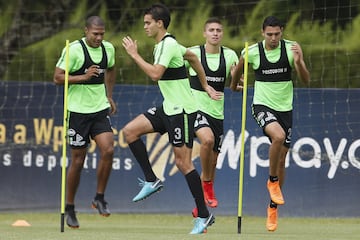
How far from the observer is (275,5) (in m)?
20.2

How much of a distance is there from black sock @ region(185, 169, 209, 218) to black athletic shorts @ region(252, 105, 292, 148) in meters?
1.45

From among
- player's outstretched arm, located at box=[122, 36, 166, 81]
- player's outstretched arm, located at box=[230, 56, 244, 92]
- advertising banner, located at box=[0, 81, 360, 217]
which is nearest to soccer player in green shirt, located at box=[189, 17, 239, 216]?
player's outstretched arm, located at box=[230, 56, 244, 92]

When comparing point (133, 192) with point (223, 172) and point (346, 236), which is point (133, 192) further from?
point (346, 236)

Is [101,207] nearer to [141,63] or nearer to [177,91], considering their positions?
[177,91]

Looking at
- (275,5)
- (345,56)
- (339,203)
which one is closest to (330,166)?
(339,203)

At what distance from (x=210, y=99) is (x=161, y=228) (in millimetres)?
1760

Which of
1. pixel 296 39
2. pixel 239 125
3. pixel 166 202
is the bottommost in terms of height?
pixel 166 202

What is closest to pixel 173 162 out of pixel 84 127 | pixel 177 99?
pixel 84 127

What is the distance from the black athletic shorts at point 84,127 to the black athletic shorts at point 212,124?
145cm

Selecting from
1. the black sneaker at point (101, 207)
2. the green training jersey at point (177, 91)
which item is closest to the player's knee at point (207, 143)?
the black sneaker at point (101, 207)

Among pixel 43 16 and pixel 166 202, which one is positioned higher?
pixel 43 16

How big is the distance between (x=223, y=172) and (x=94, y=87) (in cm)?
385

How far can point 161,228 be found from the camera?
15586 mm

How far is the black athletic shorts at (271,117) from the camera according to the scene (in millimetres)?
14711
